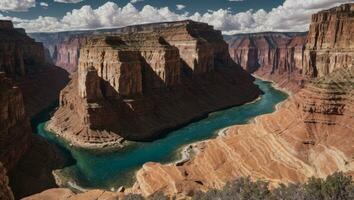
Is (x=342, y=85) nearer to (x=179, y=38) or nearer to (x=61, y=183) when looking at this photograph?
(x=61, y=183)

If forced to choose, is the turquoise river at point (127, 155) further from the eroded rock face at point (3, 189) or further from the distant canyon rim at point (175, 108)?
the eroded rock face at point (3, 189)

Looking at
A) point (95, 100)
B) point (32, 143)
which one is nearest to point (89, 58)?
point (95, 100)

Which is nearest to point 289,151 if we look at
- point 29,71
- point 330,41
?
point 330,41

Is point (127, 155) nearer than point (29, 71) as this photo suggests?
Yes

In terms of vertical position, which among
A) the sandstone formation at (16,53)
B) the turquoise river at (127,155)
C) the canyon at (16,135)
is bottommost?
the turquoise river at (127,155)

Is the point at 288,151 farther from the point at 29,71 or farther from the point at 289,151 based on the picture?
the point at 29,71

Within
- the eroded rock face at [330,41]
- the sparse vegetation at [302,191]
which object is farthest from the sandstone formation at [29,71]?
the sparse vegetation at [302,191]
